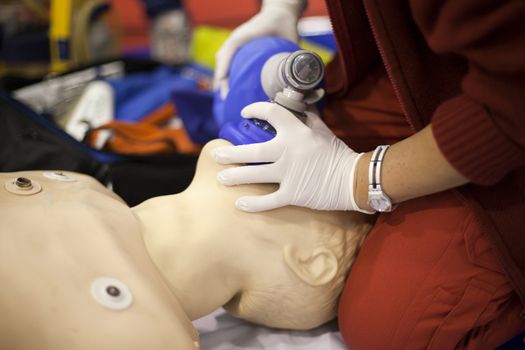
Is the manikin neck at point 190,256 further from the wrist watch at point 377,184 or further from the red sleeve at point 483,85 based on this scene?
the red sleeve at point 483,85

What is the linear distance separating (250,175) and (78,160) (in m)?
0.61

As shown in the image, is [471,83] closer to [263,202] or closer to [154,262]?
[263,202]

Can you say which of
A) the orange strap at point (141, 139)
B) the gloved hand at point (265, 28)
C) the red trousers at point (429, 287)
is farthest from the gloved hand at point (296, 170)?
the orange strap at point (141, 139)

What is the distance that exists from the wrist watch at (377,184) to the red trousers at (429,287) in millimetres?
89

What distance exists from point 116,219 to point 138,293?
5.9 inches

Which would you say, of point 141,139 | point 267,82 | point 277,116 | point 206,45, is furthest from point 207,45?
point 277,116

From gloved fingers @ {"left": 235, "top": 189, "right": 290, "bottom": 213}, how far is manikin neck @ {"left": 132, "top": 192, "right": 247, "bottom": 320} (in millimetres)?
44

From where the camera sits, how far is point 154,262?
79 centimetres

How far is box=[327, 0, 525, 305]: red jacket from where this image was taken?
2.01 feet

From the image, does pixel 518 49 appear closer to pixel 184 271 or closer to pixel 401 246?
pixel 401 246

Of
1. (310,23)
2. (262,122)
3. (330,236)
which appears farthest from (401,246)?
(310,23)

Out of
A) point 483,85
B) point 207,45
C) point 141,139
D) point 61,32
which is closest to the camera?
point 483,85

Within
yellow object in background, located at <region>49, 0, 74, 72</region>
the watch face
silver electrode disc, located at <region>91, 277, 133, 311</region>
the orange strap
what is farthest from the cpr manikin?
yellow object in background, located at <region>49, 0, 74, 72</region>

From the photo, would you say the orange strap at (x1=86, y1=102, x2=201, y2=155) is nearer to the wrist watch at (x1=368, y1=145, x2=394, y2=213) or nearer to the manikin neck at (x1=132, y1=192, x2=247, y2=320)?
the manikin neck at (x1=132, y1=192, x2=247, y2=320)
